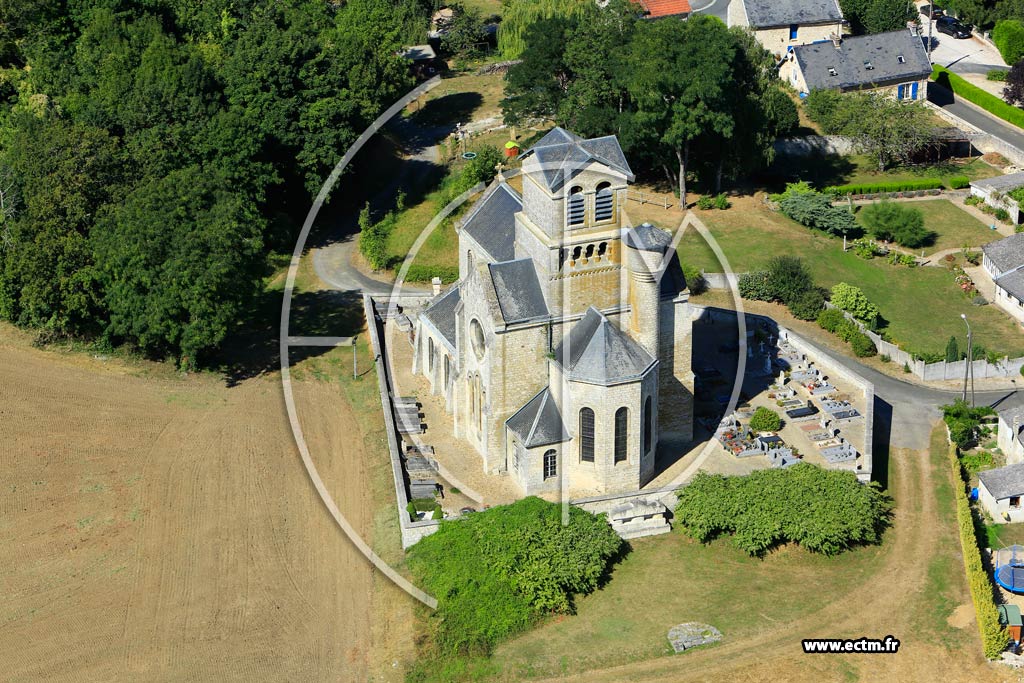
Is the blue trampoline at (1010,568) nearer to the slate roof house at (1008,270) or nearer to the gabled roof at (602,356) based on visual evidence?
the gabled roof at (602,356)

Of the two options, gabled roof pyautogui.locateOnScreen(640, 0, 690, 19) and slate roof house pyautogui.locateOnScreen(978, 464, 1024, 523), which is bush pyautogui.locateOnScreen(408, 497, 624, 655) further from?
gabled roof pyautogui.locateOnScreen(640, 0, 690, 19)

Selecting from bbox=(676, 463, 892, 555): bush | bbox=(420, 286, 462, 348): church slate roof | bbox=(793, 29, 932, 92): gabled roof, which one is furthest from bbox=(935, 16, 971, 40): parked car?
bbox=(676, 463, 892, 555): bush

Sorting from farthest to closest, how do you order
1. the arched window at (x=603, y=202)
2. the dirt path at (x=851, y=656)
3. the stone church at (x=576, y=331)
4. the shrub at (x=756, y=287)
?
the shrub at (x=756, y=287) < the stone church at (x=576, y=331) < the arched window at (x=603, y=202) < the dirt path at (x=851, y=656)

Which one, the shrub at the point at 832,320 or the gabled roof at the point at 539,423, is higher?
the gabled roof at the point at 539,423

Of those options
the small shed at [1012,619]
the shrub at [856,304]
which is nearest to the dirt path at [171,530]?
the small shed at [1012,619]

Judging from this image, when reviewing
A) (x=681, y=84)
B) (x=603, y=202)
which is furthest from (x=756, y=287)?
(x=603, y=202)

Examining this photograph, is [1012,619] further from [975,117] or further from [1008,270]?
[975,117]

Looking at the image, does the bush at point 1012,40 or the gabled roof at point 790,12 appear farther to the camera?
the bush at point 1012,40
